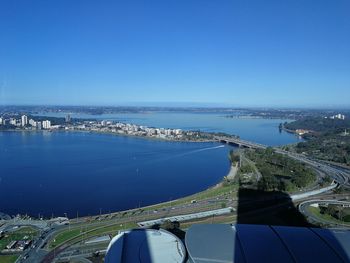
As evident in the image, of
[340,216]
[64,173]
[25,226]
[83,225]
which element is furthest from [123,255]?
[64,173]

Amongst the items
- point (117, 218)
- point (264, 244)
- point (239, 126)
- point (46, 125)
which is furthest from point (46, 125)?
point (264, 244)

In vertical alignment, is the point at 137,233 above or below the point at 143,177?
above

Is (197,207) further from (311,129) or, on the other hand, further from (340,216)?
(311,129)

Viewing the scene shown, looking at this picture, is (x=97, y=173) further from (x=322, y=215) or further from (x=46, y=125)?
(x=46, y=125)

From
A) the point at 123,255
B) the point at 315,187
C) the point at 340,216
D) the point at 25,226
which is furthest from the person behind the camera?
the point at 315,187

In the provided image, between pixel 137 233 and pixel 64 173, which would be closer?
pixel 137 233

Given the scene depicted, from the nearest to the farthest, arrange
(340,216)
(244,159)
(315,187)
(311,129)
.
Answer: (340,216), (315,187), (244,159), (311,129)

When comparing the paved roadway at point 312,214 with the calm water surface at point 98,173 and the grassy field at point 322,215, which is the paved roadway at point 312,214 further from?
the calm water surface at point 98,173
